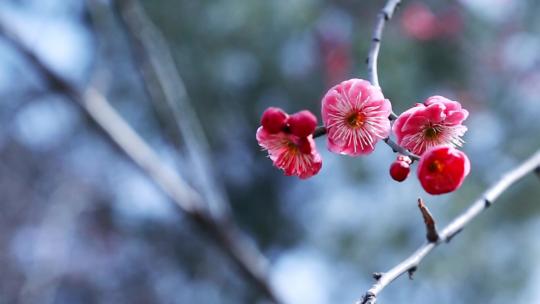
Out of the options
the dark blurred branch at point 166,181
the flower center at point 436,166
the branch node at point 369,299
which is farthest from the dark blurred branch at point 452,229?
the dark blurred branch at point 166,181

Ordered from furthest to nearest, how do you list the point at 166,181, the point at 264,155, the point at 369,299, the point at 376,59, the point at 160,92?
the point at 264,155
the point at 160,92
the point at 166,181
the point at 376,59
the point at 369,299

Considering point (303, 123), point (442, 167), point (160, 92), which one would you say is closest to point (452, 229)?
point (442, 167)

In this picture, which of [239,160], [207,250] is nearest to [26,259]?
[207,250]

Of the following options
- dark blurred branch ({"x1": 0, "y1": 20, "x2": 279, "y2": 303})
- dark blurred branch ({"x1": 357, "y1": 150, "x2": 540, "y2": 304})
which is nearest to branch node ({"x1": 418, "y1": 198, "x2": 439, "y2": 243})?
dark blurred branch ({"x1": 357, "y1": 150, "x2": 540, "y2": 304})

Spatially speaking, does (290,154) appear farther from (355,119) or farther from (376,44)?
(376,44)

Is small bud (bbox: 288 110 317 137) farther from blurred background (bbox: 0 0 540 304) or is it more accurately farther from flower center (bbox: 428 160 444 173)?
blurred background (bbox: 0 0 540 304)

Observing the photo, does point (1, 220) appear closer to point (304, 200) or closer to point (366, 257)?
point (304, 200)

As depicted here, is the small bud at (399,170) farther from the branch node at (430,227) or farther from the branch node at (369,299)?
the branch node at (369,299)
